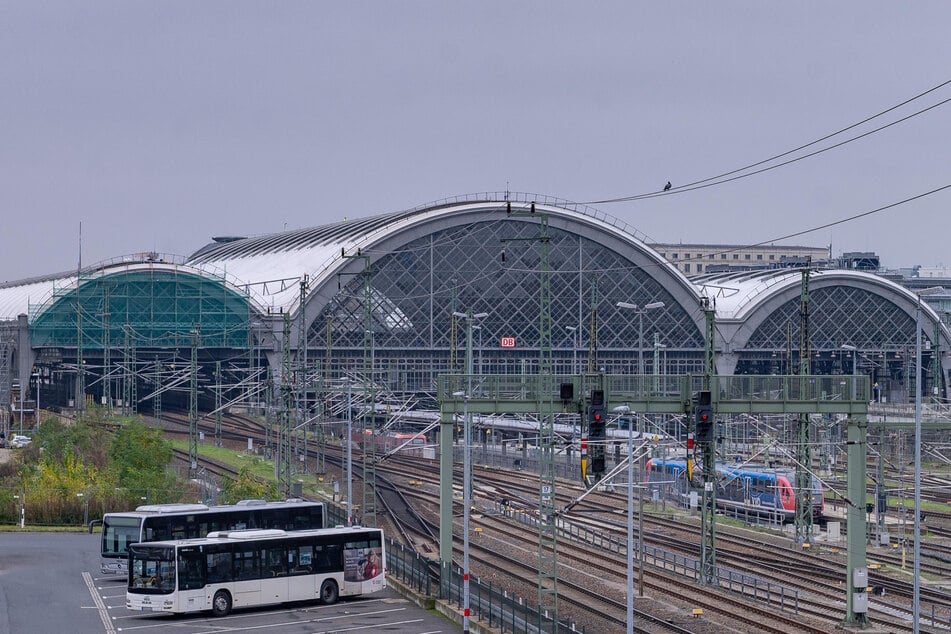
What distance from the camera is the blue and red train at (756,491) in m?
59.6

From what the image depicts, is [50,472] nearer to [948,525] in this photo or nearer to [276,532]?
[276,532]

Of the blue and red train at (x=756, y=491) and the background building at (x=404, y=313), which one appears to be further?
the background building at (x=404, y=313)

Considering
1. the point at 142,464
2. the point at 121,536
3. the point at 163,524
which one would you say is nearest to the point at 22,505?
the point at 142,464

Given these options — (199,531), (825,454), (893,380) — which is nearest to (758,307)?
(893,380)

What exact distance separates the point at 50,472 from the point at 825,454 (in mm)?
38895

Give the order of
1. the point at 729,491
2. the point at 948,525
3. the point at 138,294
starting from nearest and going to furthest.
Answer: the point at 948,525
the point at 729,491
the point at 138,294

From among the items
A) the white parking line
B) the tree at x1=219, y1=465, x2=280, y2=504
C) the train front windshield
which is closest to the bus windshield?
the white parking line

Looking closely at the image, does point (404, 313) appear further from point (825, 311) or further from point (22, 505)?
point (22, 505)

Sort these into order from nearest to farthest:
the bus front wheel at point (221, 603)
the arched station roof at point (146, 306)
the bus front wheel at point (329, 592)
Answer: the bus front wheel at point (221, 603) < the bus front wheel at point (329, 592) < the arched station roof at point (146, 306)

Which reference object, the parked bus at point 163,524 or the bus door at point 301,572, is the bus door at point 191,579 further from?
the parked bus at point 163,524

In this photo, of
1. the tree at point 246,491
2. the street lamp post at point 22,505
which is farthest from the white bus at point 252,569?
the street lamp post at point 22,505

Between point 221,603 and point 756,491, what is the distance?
33375mm

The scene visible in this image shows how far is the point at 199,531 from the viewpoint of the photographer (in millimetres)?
42031

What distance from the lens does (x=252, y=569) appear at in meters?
36.8
